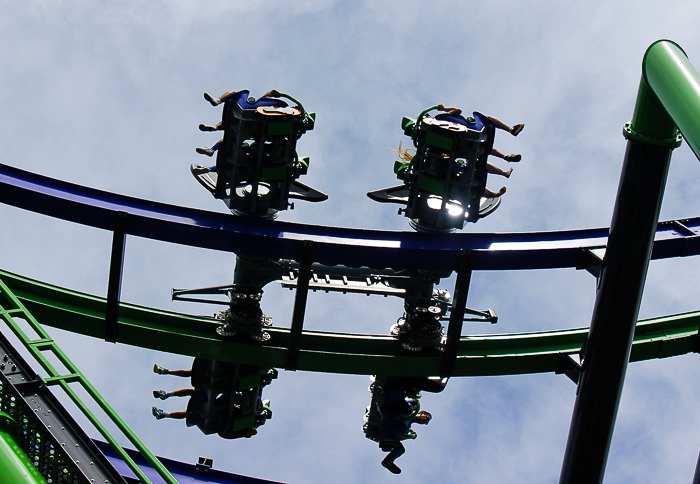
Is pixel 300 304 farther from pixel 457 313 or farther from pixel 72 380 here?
pixel 72 380

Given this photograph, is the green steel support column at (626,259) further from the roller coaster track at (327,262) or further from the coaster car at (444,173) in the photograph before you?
the coaster car at (444,173)

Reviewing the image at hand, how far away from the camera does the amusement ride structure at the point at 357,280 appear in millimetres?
10508

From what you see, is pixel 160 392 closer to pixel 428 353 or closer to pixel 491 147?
pixel 428 353

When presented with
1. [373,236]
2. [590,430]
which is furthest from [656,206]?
[373,236]

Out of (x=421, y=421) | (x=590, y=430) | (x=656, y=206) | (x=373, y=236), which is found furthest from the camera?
(x=421, y=421)

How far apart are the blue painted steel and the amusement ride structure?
17 mm

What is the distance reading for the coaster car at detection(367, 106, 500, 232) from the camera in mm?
12047

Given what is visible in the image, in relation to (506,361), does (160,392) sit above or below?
below

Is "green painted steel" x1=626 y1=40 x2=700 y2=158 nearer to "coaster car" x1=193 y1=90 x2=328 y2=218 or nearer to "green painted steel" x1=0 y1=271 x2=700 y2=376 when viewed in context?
"green painted steel" x1=0 y1=271 x2=700 y2=376

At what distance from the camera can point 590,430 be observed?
1047 cm

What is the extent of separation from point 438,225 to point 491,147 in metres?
1.13

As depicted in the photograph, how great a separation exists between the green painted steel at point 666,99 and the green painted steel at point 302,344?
350 cm

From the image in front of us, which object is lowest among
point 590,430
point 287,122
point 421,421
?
point 590,430

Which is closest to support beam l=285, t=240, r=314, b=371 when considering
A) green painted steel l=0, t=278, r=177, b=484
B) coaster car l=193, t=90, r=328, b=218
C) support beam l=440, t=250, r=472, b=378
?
coaster car l=193, t=90, r=328, b=218
